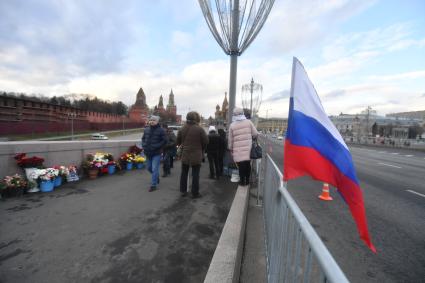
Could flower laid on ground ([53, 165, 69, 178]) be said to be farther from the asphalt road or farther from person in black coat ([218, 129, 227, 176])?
the asphalt road

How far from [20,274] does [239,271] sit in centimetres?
223

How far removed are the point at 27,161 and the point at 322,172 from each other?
5.76 meters

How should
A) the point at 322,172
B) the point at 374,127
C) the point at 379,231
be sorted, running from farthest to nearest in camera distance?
the point at 374,127, the point at 379,231, the point at 322,172

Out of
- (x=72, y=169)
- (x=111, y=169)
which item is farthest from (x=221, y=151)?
(x=72, y=169)

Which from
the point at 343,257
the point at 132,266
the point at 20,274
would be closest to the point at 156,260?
the point at 132,266

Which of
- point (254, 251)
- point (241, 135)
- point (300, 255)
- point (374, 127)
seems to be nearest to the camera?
point (300, 255)

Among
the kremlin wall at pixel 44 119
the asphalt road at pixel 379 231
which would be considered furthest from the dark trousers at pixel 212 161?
the kremlin wall at pixel 44 119

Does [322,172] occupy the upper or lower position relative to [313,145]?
lower

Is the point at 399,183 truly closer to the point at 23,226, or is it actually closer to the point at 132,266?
the point at 132,266

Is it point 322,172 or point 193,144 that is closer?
point 322,172

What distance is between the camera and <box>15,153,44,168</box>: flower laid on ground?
5.02 m

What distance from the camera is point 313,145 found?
191cm

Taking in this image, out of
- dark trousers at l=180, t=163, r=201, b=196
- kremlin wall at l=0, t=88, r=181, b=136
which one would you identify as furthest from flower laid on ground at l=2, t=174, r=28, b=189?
kremlin wall at l=0, t=88, r=181, b=136

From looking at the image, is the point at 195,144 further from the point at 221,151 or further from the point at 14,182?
the point at 14,182
